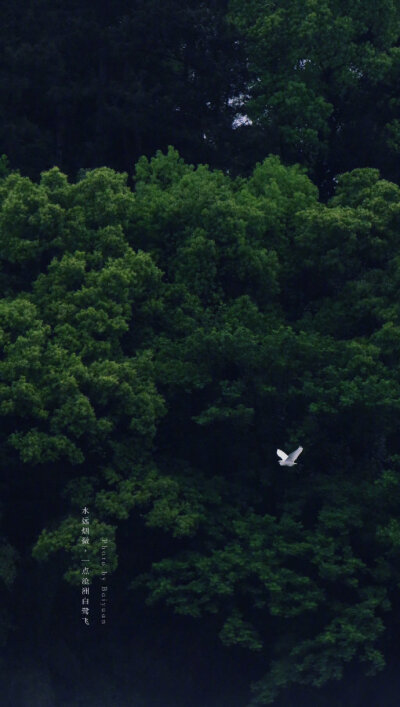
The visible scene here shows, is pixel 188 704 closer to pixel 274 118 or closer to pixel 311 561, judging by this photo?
pixel 311 561

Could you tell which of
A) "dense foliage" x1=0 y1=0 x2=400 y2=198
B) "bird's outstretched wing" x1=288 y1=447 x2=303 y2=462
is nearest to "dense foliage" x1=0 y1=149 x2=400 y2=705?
"bird's outstretched wing" x1=288 y1=447 x2=303 y2=462

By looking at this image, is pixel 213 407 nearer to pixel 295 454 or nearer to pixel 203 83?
pixel 295 454

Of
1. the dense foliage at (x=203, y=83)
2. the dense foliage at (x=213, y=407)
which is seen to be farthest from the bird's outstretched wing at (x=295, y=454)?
the dense foliage at (x=203, y=83)

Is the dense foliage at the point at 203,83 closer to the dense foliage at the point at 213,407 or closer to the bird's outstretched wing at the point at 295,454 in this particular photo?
the dense foliage at the point at 213,407

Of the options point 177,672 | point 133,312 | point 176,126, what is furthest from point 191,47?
point 177,672

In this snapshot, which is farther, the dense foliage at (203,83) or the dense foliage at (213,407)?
the dense foliage at (203,83)

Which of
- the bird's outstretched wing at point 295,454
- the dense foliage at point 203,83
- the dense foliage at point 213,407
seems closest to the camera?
the bird's outstretched wing at point 295,454

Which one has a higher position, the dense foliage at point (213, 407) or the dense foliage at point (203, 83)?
the dense foliage at point (203, 83)

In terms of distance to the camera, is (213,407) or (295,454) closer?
(295,454)

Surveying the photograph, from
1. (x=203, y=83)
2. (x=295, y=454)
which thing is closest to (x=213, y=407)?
(x=295, y=454)

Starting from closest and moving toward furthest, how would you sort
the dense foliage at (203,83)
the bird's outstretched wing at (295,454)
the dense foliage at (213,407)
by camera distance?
1. the bird's outstretched wing at (295,454)
2. the dense foliage at (213,407)
3. the dense foliage at (203,83)
